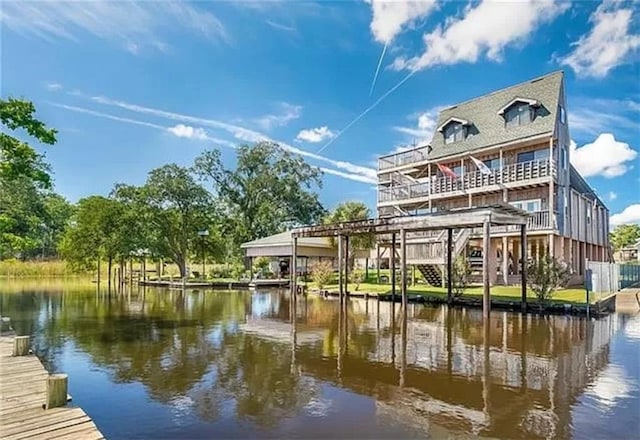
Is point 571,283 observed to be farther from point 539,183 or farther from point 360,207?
point 360,207

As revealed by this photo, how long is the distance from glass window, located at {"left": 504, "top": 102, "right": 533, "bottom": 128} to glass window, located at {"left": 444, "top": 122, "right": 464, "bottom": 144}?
3258mm

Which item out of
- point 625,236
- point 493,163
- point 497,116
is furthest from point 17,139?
point 625,236

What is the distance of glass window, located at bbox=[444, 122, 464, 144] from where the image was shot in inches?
1206

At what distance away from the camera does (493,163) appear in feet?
92.7

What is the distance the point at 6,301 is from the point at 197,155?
25597 mm

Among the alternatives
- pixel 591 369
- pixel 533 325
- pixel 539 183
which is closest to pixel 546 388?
pixel 591 369

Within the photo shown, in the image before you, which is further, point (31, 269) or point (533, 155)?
point (31, 269)

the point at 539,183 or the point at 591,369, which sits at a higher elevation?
the point at 539,183

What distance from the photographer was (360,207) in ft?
108

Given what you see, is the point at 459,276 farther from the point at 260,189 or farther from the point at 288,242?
the point at 260,189

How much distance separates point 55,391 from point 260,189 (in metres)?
41.0

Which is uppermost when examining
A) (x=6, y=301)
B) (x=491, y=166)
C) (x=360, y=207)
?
(x=491, y=166)

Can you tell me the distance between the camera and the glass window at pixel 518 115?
26.7m

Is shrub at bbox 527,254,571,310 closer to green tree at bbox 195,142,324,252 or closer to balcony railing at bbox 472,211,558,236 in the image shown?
balcony railing at bbox 472,211,558,236
